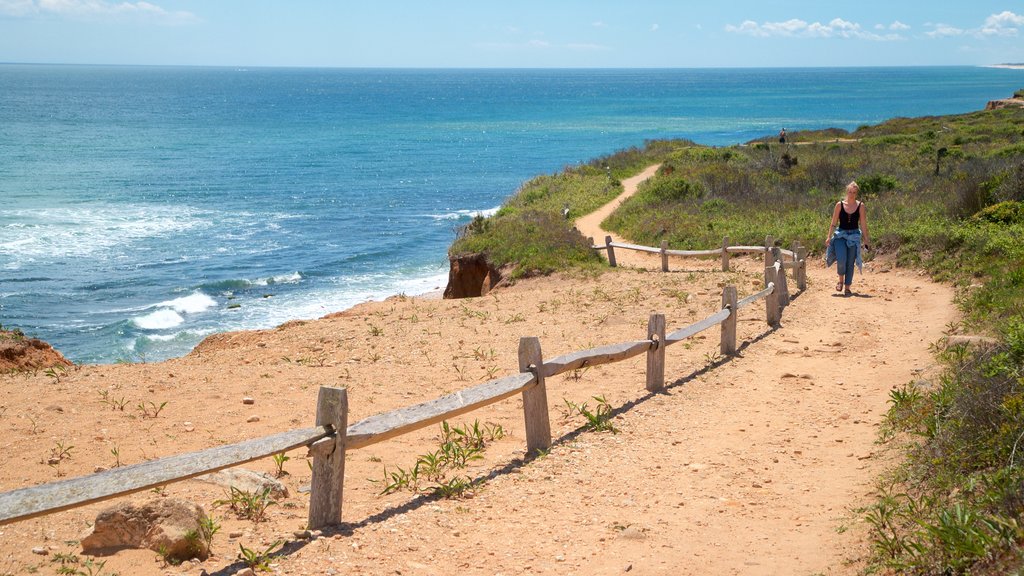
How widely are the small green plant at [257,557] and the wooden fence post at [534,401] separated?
2.64m

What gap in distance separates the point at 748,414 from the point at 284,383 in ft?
18.4

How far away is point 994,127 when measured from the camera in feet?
156

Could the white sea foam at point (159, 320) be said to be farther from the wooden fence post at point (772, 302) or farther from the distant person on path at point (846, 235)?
the distant person on path at point (846, 235)

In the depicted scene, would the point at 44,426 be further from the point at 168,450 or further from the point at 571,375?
the point at 571,375

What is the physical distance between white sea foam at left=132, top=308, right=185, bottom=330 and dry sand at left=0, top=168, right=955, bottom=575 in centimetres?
1007

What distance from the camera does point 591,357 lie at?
335 inches

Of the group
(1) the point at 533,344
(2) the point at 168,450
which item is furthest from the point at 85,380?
(1) the point at 533,344

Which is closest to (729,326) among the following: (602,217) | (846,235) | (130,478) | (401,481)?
(846,235)

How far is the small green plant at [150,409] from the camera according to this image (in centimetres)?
954

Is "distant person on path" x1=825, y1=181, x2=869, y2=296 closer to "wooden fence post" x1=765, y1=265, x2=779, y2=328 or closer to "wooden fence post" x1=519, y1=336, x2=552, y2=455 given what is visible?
"wooden fence post" x1=765, y1=265, x2=779, y2=328

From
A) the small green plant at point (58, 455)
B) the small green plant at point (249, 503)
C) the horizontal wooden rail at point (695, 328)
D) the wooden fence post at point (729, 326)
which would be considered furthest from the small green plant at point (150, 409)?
the wooden fence post at point (729, 326)

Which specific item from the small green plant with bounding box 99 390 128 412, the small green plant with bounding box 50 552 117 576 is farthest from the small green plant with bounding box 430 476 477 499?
the small green plant with bounding box 99 390 128 412

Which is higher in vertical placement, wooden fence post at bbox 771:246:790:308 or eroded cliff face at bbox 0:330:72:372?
wooden fence post at bbox 771:246:790:308

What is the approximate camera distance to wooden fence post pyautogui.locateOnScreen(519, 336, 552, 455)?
25.0 ft
